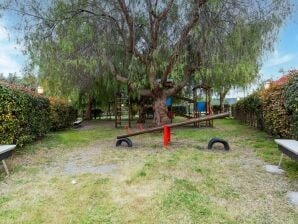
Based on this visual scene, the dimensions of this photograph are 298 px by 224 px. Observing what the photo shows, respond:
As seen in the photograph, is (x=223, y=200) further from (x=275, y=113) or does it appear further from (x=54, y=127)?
(x=54, y=127)

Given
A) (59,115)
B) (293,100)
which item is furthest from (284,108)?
(59,115)

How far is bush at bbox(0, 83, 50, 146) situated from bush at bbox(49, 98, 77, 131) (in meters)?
3.20

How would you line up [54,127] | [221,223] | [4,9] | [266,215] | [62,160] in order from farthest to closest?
[54,127], [4,9], [62,160], [266,215], [221,223]

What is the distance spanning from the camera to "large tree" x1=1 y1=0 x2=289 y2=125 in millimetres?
9750

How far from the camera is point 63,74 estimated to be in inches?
446


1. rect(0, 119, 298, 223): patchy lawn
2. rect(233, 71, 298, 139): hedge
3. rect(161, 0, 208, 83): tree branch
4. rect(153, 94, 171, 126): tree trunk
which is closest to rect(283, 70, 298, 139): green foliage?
rect(233, 71, 298, 139): hedge

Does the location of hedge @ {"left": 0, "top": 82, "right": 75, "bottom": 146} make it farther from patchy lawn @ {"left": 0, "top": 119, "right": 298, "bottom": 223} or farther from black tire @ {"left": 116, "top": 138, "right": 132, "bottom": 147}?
black tire @ {"left": 116, "top": 138, "right": 132, "bottom": 147}

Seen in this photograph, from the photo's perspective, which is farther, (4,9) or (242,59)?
(242,59)

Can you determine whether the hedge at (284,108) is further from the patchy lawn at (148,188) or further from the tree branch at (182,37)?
the tree branch at (182,37)

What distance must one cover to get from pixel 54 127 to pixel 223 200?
10826 millimetres

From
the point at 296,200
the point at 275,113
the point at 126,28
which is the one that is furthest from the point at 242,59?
the point at 296,200

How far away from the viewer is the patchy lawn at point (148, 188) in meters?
3.18

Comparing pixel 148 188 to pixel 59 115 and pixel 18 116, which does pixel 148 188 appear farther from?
pixel 59 115

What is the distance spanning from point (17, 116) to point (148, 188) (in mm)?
4302
